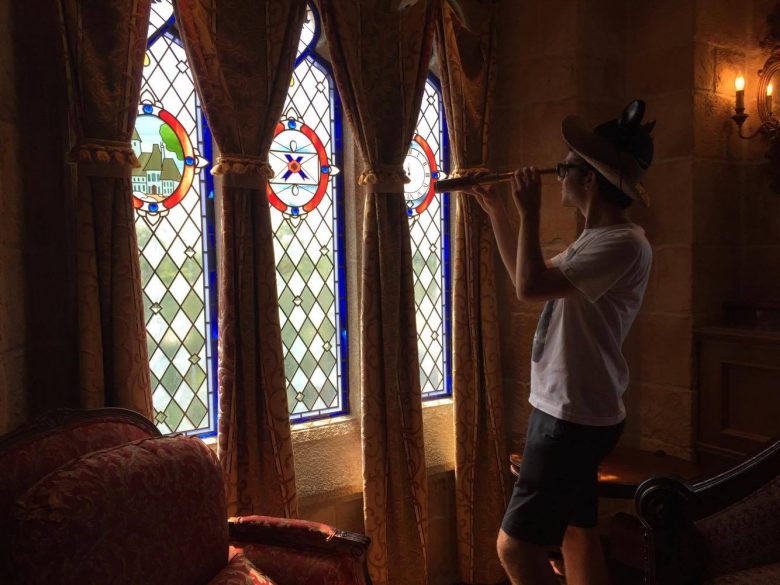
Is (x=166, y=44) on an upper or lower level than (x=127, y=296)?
upper

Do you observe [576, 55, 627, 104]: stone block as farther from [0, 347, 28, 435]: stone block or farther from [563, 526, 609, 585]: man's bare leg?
[0, 347, 28, 435]: stone block

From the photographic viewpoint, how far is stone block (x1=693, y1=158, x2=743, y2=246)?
8.11 ft

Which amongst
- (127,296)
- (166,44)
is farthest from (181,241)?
(166,44)

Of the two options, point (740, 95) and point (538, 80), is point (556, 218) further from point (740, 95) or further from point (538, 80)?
point (740, 95)

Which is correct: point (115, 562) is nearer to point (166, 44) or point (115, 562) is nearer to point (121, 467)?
point (121, 467)

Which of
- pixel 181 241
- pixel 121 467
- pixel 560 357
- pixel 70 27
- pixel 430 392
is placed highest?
pixel 70 27

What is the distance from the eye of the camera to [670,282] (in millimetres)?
2535

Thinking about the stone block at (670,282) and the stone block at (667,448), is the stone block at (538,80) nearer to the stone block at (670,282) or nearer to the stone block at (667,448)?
the stone block at (670,282)

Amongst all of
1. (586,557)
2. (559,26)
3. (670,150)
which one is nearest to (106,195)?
(586,557)

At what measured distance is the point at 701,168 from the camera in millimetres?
2471

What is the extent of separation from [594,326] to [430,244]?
4.10 feet

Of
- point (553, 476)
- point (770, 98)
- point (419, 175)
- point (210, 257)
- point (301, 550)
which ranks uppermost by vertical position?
point (770, 98)

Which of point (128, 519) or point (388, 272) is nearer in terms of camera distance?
point (128, 519)

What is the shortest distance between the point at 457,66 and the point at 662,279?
1225 mm
